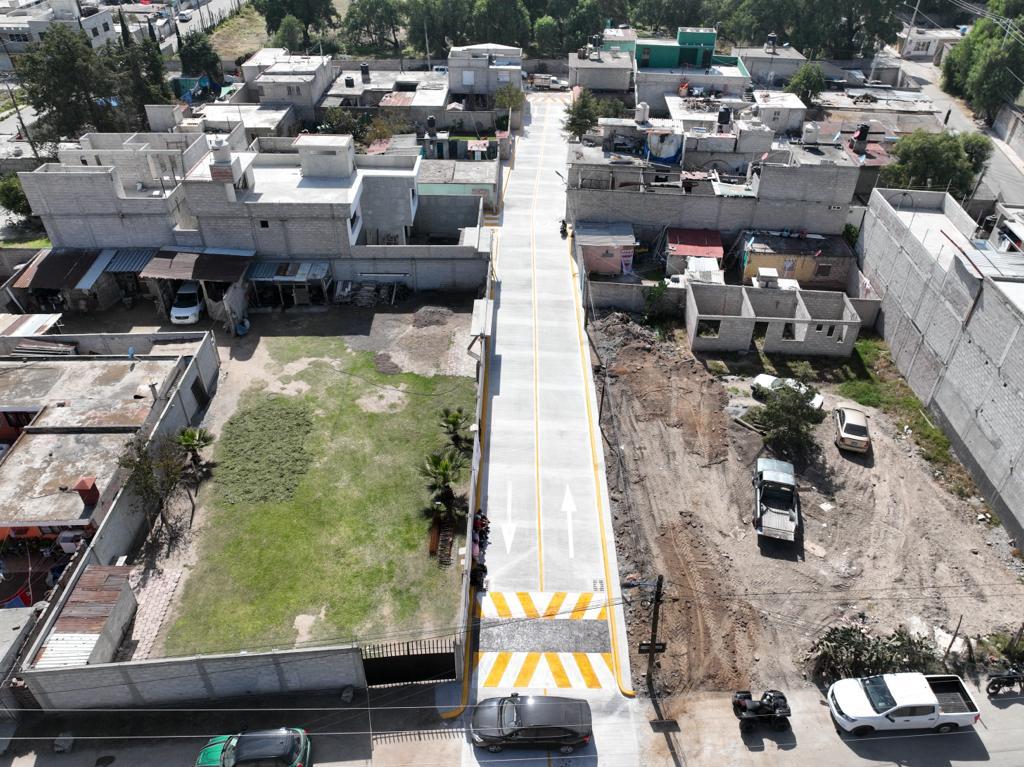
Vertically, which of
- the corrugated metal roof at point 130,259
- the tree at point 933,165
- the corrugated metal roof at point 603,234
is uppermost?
the tree at point 933,165

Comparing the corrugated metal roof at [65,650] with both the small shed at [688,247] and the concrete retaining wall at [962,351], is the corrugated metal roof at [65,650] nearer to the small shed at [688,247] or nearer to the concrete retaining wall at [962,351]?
the concrete retaining wall at [962,351]

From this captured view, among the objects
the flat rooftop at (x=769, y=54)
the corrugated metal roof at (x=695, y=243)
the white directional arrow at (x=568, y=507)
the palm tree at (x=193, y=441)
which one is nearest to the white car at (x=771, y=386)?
the corrugated metal roof at (x=695, y=243)

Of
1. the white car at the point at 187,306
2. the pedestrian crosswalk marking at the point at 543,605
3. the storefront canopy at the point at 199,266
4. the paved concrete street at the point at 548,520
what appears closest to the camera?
the paved concrete street at the point at 548,520

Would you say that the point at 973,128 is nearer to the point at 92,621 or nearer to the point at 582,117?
the point at 582,117

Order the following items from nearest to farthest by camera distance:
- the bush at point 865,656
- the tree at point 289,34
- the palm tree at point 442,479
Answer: the bush at point 865,656, the palm tree at point 442,479, the tree at point 289,34

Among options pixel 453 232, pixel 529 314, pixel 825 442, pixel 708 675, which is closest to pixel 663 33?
pixel 453 232

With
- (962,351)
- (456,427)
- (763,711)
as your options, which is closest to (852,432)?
(962,351)

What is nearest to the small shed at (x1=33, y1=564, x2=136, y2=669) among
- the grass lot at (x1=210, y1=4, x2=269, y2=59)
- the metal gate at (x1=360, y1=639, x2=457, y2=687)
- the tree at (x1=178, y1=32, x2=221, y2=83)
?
the metal gate at (x1=360, y1=639, x2=457, y2=687)
